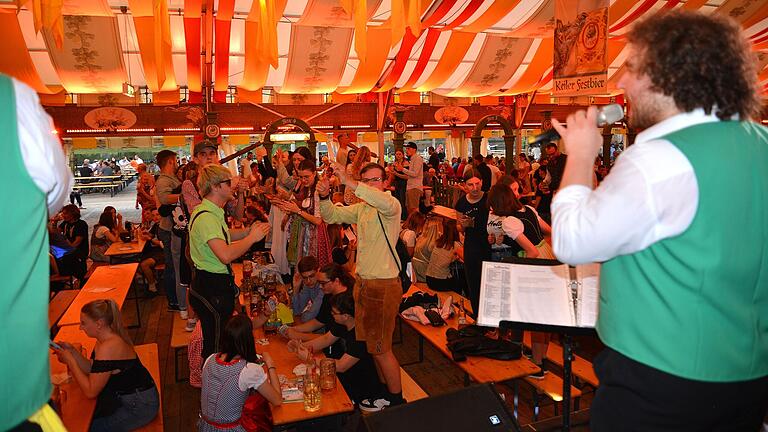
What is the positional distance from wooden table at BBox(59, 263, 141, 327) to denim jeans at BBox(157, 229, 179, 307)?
1.27ft

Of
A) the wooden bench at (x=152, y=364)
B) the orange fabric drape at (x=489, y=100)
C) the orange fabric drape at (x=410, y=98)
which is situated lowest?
the wooden bench at (x=152, y=364)

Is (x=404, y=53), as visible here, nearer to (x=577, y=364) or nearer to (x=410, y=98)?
(x=410, y=98)

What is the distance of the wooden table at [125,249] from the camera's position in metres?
6.71

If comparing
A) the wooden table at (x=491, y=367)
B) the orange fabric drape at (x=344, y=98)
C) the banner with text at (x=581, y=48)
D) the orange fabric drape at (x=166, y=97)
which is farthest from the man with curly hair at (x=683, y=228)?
the orange fabric drape at (x=344, y=98)

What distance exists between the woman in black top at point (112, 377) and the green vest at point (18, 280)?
2.23 m

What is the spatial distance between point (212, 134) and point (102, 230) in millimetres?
6084

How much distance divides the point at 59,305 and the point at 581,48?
16.9 feet

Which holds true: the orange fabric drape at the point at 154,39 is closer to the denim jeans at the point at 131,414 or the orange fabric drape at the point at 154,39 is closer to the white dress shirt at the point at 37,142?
the denim jeans at the point at 131,414

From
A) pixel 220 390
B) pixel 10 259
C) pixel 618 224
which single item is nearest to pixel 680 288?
pixel 618 224

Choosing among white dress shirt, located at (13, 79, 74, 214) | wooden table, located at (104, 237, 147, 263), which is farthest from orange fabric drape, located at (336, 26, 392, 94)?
white dress shirt, located at (13, 79, 74, 214)

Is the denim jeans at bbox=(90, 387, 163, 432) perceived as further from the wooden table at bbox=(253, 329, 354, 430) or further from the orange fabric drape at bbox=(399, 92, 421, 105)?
the orange fabric drape at bbox=(399, 92, 421, 105)

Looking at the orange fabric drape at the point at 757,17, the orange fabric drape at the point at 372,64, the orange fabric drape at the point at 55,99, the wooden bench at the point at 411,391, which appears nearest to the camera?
the wooden bench at the point at 411,391

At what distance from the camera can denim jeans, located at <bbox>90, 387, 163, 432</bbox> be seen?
2.91 metres

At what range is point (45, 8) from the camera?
4066 millimetres
